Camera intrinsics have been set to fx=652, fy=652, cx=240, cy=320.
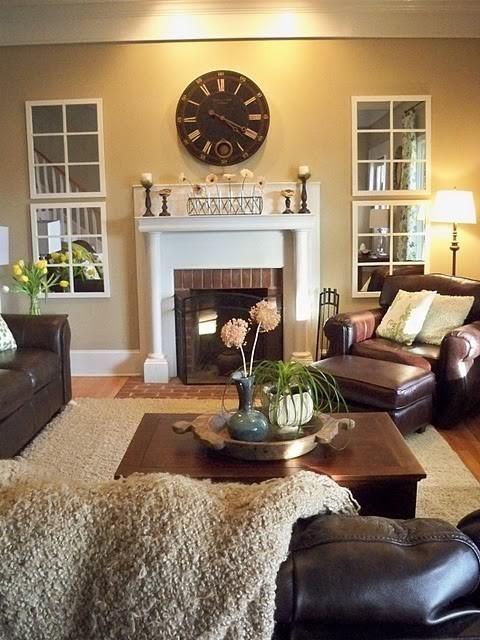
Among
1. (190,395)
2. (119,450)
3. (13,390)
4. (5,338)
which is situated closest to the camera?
(13,390)

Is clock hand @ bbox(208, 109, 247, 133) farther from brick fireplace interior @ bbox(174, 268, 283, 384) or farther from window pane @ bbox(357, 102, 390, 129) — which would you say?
brick fireplace interior @ bbox(174, 268, 283, 384)

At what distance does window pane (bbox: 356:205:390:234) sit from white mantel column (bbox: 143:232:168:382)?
1642 mm

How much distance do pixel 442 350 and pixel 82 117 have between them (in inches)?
132

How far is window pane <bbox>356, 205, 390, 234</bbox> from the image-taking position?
532cm

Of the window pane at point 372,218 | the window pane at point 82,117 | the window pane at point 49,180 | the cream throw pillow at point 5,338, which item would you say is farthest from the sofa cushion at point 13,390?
the window pane at point 372,218

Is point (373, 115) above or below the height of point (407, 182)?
above

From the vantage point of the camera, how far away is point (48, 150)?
5305mm

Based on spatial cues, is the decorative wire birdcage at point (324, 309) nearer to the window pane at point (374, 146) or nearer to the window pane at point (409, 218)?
the window pane at point (409, 218)

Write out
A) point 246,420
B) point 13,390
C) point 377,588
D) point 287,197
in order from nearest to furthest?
→ point 377,588
point 246,420
point 13,390
point 287,197

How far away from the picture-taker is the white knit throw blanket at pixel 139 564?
2.89 ft

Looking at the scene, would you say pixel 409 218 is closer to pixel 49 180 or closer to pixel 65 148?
pixel 65 148

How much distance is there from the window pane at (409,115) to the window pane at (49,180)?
108 inches

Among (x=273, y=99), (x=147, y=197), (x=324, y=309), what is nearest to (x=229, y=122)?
(x=273, y=99)

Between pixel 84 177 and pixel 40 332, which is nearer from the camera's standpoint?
pixel 40 332
